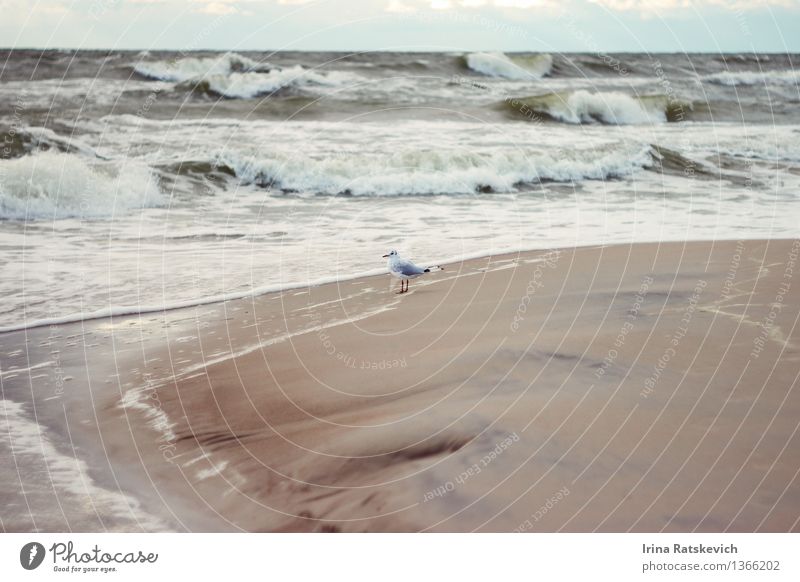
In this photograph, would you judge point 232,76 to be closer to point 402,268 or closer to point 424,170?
point 424,170

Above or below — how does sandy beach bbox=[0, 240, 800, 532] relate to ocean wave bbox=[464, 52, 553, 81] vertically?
below

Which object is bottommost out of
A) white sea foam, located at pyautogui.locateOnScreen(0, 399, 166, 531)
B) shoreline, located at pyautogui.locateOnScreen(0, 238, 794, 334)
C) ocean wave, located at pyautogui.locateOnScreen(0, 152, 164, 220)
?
white sea foam, located at pyautogui.locateOnScreen(0, 399, 166, 531)

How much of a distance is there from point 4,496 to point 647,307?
A: 124 inches

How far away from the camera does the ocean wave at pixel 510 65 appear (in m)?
13.0

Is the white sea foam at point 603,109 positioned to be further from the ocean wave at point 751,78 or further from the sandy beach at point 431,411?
the sandy beach at point 431,411

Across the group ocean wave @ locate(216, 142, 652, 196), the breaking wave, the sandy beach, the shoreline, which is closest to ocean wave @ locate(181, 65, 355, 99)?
the breaking wave

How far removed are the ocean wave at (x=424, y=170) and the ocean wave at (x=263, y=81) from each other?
3.92 m

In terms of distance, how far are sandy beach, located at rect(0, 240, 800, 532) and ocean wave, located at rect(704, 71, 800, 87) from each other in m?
9.74

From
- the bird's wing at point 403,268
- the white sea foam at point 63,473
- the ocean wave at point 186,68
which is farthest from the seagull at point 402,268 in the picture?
the ocean wave at point 186,68

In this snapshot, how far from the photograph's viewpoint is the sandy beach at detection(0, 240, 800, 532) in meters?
2.69

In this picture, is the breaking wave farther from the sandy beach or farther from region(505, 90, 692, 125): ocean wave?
the sandy beach

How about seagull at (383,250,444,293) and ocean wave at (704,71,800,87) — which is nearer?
seagull at (383,250,444,293)

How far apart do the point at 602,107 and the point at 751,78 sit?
315 cm

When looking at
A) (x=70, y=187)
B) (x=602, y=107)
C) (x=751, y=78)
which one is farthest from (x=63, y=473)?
(x=751, y=78)
